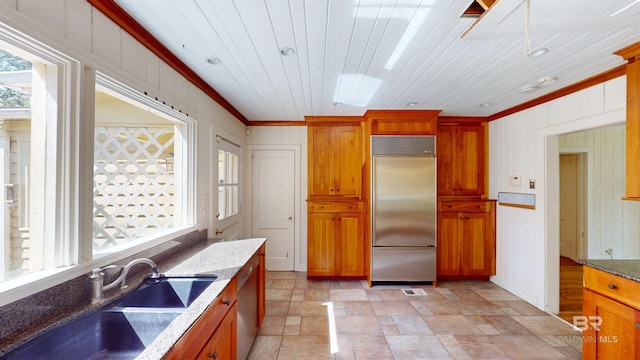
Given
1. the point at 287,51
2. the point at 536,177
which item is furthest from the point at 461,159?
the point at 287,51

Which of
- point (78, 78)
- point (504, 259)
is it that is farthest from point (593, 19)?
point (504, 259)

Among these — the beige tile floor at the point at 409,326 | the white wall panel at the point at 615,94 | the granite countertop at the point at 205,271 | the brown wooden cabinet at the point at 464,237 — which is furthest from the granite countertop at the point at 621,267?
the granite countertop at the point at 205,271

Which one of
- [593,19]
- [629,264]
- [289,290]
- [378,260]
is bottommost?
[289,290]

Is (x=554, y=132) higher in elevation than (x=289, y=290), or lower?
higher

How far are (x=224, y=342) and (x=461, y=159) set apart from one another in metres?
3.63

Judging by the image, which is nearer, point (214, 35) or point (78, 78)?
point (78, 78)

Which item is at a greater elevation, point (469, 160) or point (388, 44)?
point (388, 44)

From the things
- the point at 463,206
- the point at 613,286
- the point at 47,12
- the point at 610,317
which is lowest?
the point at 610,317

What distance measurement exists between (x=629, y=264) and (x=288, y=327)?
2.68 metres

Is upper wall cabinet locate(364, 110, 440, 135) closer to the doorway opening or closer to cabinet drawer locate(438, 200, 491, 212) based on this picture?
cabinet drawer locate(438, 200, 491, 212)

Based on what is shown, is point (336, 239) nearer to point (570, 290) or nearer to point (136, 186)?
point (136, 186)

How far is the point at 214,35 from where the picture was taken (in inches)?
66.6

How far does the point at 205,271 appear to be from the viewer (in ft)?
5.50

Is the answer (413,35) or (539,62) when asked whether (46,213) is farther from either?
(539,62)
